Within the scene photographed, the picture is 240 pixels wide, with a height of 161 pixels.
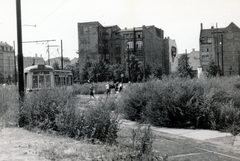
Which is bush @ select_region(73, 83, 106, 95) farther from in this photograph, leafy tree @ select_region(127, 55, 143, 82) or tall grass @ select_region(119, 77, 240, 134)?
leafy tree @ select_region(127, 55, 143, 82)

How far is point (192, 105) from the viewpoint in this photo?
9164 mm

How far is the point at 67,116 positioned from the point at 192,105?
14.4 ft

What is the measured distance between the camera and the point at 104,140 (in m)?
6.76

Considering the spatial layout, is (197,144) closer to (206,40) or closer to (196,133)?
(196,133)

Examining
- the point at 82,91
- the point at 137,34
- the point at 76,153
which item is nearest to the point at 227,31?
the point at 137,34

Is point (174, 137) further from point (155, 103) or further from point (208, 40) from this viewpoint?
point (208, 40)

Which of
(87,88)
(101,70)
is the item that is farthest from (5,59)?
(87,88)

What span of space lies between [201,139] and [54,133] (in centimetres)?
430

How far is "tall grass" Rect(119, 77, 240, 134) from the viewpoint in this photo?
8.88 m

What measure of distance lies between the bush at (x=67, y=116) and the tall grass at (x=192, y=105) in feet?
10.0

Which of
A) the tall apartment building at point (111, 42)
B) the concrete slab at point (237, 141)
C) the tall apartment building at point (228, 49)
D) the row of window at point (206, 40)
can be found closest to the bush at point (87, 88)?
the concrete slab at point (237, 141)

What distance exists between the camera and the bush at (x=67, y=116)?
269 inches

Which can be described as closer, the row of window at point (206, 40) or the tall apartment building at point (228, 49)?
the tall apartment building at point (228, 49)

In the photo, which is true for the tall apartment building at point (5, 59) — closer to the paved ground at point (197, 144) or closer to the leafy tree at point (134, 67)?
the leafy tree at point (134, 67)
